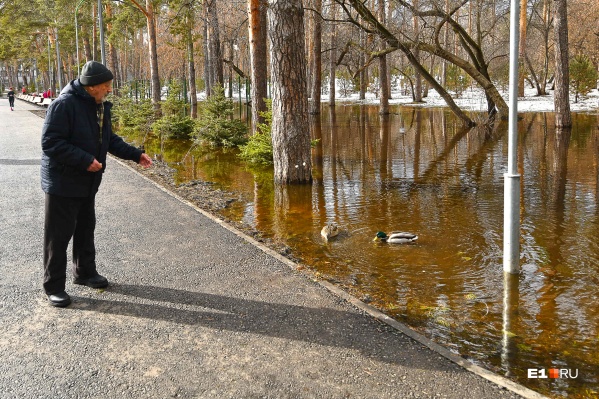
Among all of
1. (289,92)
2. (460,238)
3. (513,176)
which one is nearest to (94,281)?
(513,176)

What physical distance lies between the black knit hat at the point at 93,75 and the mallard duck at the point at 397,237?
396 cm

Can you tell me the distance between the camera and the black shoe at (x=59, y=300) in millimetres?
5008

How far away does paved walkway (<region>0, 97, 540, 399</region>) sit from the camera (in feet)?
12.1

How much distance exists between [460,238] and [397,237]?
2.91ft

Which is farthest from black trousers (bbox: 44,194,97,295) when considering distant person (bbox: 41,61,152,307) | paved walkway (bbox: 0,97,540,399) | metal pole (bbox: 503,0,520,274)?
metal pole (bbox: 503,0,520,274)

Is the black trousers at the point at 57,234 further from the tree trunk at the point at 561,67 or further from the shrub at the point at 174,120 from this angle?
the tree trunk at the point at 561,67

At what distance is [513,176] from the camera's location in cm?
578

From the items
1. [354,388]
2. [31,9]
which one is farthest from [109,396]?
[31,9]

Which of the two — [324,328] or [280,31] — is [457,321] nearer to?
[324,328]

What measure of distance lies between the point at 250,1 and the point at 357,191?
6988 mm

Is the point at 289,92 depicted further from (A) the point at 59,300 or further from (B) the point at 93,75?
(A) the point at 59,300

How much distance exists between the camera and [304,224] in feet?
28.6

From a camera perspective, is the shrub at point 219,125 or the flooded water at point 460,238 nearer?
the flooded water at point 460,238

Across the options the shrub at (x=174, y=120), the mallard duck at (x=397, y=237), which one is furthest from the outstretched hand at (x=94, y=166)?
the shrub at (x=174, y=120)
